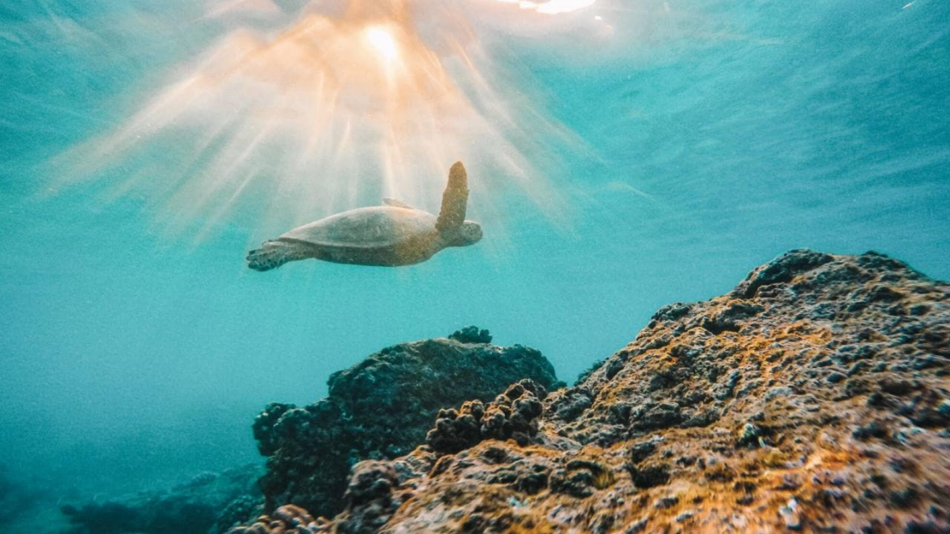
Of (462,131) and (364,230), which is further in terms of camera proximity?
(462,131)

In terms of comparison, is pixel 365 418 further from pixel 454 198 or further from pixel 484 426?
pixel 454 198

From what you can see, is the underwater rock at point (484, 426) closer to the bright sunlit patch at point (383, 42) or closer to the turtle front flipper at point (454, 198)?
the turtle front flipper at point (454, 198)

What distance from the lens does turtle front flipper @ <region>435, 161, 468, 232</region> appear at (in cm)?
794

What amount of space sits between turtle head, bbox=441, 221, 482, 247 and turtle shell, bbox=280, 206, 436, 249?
766mm

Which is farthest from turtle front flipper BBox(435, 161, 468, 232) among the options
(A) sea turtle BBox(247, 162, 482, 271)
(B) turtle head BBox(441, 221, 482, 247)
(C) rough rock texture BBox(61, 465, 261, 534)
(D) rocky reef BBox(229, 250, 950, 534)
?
(C) rough rock texture BBox(61, 465, 261, 534)

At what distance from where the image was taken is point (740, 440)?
1764mm

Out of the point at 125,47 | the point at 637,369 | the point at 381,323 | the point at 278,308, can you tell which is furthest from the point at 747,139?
the point at 381,323

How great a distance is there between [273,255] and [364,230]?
71.0 inches

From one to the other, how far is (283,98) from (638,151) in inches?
632

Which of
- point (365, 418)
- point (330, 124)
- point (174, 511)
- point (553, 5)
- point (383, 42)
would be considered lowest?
point (365, 418)

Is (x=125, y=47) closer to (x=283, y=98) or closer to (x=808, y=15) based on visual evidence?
(x=283, y=98)

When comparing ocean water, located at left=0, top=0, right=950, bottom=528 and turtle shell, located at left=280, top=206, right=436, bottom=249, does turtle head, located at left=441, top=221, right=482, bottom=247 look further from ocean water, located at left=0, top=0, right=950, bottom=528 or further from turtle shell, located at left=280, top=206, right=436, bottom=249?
ocean water, located at left=0, top=0, right=950, bottom=528

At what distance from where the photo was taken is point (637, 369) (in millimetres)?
3016

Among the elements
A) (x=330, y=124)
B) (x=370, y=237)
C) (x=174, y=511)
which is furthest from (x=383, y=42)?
(x=174, y=511)
